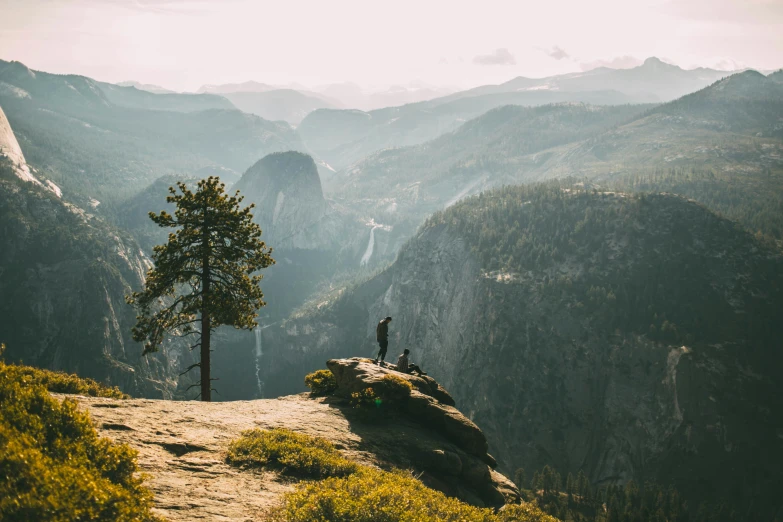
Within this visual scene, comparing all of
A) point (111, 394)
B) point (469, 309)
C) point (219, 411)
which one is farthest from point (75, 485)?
point (469, 309)

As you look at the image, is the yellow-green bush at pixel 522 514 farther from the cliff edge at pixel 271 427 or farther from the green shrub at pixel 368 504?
the green shrub at pixel 368 504

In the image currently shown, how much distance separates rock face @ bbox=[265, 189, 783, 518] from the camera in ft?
423

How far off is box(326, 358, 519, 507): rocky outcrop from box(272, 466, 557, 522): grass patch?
23.7ft

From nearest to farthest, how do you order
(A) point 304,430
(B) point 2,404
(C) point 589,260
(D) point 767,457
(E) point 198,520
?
(B) point 2,404
(E) point 198,520
(A) point 304,430
(D) point 767,457
(C) point 589,260

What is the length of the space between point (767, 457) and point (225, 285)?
14599cm

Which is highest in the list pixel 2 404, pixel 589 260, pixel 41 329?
pixel 2 404

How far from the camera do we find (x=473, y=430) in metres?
31.7

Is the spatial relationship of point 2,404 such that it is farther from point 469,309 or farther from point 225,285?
point 469,309

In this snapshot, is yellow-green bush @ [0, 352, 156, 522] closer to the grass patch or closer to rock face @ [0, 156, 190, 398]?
the grass patch

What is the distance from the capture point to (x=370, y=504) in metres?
15.6

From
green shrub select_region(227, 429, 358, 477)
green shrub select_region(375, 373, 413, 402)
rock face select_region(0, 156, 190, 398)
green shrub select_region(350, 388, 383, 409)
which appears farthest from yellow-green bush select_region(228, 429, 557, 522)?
rock face select_region(0, 156, 190, 398)

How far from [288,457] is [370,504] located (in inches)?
236

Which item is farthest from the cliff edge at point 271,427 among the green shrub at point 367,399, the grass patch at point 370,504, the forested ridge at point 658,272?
the forested ridge at point 658,272

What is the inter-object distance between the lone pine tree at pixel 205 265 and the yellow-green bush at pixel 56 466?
21508 mm
